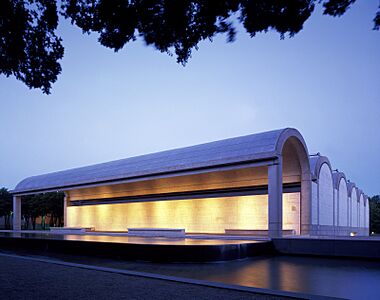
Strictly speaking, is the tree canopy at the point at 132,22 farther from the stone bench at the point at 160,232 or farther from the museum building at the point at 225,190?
the stone bench at the point at 160,232

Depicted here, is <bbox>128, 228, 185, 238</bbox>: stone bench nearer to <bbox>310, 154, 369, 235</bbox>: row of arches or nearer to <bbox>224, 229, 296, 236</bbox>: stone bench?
<bbox>224, 229, 296, 236</bbox>: stone bench

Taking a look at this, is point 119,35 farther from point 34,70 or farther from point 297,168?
point 297,168

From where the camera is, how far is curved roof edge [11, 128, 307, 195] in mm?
19562

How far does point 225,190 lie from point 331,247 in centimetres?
1249

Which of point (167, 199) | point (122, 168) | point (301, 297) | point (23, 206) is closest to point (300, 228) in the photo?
point (167, 199)

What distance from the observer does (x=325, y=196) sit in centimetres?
2566

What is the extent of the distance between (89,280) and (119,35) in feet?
17.2

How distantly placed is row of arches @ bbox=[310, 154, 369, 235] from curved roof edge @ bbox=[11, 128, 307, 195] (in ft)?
14.0

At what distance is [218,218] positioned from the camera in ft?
88.4

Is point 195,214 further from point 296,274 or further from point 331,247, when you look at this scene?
point 296,274

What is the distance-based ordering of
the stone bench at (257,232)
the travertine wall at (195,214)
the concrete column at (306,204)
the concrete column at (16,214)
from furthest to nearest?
1. the concrete column at (16,214)
2. the travertine wall at (195,214)
3. the concrete column at (306,204)
4. the stone bench at (257,232)

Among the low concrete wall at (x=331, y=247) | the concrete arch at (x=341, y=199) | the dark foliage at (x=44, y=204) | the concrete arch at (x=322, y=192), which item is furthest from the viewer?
the dark foliage at (x=44, y=204)

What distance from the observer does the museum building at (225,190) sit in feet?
66.7

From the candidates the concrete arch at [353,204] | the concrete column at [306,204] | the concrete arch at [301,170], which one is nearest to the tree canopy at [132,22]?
the concrete arch at [301,170]
